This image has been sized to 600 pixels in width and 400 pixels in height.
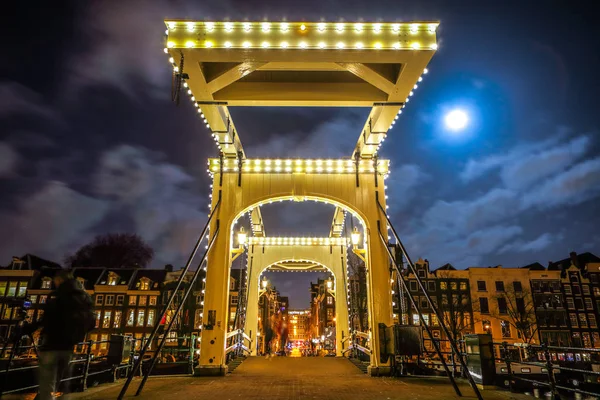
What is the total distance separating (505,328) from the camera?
4294 centimetres

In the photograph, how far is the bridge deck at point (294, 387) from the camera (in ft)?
21.4

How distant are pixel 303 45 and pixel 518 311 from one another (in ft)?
148

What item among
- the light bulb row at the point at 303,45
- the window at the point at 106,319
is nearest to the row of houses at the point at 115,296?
the window at the point at 106,319

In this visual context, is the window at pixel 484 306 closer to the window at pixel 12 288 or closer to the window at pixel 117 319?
the window at pixel 117 319

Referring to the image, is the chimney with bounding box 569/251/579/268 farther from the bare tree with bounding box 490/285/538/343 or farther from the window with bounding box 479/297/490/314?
the window with bounding box 479/297/490/314

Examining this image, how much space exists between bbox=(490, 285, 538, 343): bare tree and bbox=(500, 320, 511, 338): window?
12.7 inches

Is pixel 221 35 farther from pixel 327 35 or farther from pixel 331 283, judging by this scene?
pixel 331 283

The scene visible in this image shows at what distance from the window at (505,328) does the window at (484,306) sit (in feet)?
6.79

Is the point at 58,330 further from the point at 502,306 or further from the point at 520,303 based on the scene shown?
the point at 520,303

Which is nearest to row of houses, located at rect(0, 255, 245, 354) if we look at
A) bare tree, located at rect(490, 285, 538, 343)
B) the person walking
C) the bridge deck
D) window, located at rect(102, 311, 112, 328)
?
window, located at rect(102, 311, 112, 328)

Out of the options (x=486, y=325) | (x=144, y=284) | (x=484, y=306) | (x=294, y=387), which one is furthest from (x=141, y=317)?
(x=294, y=387)

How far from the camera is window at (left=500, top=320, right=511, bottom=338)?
42625 millimetres

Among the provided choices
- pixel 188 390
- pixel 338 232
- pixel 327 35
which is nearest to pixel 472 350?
pixel 188 390

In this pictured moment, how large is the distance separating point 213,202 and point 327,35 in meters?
5.88
